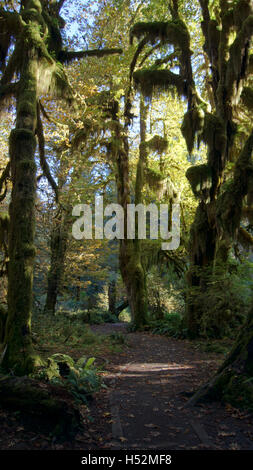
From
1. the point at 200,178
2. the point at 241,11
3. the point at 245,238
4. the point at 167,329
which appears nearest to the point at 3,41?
the point at 200,178

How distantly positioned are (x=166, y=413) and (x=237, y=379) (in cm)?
112

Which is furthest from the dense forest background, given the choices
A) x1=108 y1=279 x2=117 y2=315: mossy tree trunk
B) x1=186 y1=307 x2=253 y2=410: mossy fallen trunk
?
x1=108 y1=279 x2=117 y2=315: mossy tree trunk

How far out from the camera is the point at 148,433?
13.4ft

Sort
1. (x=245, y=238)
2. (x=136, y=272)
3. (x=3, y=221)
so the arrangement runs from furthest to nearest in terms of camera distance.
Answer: (x=136, y=272) → (x=245, y=238) → (x=3, y=221)

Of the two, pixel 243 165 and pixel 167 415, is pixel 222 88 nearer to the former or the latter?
pixel 243 165

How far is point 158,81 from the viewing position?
11977 millimetres

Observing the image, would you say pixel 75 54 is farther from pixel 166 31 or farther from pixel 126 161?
pixel 126 161

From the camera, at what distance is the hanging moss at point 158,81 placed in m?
11.9

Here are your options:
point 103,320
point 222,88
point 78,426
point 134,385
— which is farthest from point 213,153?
point 103,320

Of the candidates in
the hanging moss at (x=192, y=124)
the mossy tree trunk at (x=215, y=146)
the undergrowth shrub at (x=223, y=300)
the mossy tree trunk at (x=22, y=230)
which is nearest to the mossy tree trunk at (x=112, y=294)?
the mossy tree trunk at (x=215, y=146)

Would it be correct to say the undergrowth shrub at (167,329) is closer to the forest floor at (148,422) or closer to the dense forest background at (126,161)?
the dense forest background at (126,161)

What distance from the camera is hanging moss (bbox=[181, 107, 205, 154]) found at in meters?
11.6

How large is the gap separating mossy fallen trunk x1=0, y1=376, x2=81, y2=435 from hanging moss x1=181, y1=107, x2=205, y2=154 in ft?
31.4

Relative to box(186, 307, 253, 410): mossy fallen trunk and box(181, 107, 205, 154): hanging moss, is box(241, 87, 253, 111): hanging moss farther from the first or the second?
box(186, 307, 253, 410): mossy fallen trunk
